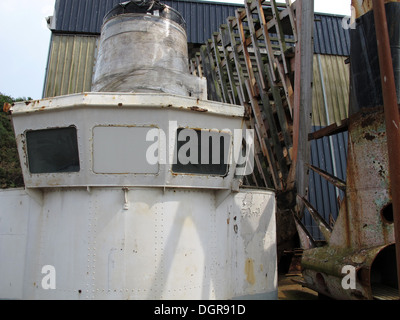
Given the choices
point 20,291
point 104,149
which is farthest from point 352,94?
point 20,291

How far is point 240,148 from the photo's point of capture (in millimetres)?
5340

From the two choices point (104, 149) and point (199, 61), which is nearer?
point (104, 149)

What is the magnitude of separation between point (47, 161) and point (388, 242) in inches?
189

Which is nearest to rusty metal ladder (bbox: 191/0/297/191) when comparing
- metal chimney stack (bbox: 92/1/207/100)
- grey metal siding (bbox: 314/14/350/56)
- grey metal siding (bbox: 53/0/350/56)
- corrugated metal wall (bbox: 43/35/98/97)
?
metal chimney stack (bbox: 92/1/207/100)

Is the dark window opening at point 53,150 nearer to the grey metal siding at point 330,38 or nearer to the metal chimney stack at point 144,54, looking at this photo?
the metal chimney stack at point 144,54

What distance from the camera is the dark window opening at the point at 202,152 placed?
16.1 ft

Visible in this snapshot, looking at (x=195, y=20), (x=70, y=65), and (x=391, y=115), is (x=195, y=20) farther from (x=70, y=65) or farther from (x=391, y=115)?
(x=391, y=115)

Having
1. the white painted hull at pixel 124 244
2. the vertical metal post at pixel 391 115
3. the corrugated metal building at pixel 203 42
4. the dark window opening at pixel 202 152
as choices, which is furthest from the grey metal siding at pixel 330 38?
the vertical metal post at pixel 391 115

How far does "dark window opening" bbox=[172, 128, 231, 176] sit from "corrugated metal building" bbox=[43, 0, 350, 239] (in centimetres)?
1200

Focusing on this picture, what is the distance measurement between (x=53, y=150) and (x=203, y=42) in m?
13.5

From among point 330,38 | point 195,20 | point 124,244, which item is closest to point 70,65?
point 195,20

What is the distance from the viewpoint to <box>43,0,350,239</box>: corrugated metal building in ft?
52.1

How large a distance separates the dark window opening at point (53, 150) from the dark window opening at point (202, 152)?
56.5 inches
